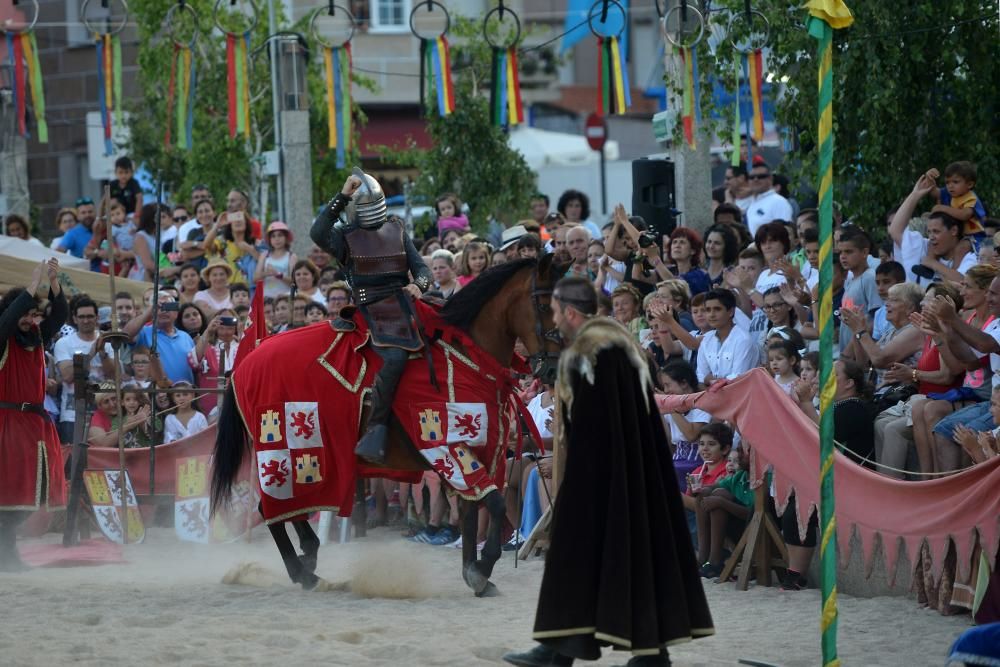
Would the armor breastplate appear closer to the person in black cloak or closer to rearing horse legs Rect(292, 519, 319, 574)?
rearing horse legs Rect(292, 519, 319, 574)

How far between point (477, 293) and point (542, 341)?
535 millimetres

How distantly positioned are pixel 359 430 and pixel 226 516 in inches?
98.0

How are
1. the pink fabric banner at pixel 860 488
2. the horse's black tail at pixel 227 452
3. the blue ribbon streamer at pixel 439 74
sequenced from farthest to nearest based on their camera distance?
the blue ribbon streamer at pixel 439 74
the horse's black tail at pixel 227 452
the pink fabric banner at pixel 860 488

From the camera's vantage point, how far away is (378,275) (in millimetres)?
9461

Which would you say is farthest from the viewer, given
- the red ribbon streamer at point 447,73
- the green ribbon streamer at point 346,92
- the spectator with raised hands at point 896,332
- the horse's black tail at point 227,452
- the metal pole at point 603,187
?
the metal pole at point 603,187

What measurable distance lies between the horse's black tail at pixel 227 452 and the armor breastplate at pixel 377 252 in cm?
130

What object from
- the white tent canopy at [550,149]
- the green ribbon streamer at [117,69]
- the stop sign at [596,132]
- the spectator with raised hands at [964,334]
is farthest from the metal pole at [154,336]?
the white tent canopy at [550,149]

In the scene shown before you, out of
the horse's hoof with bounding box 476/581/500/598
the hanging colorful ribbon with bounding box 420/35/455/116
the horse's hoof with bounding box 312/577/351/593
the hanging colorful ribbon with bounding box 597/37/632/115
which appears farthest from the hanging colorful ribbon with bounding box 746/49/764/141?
the horse's hoof with bounding box 312/577/351/593

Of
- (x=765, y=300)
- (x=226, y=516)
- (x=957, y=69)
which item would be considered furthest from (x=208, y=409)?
(x=957, y=69)

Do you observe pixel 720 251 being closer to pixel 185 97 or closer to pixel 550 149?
pixel 185 97

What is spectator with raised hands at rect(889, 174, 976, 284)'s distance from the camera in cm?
1055

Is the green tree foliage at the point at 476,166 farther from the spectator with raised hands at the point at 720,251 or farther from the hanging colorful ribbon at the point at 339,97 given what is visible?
the spectator with raised hands at the point at 720,251

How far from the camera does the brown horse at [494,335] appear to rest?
9.05m

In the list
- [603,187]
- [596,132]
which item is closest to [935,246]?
[596,132]
